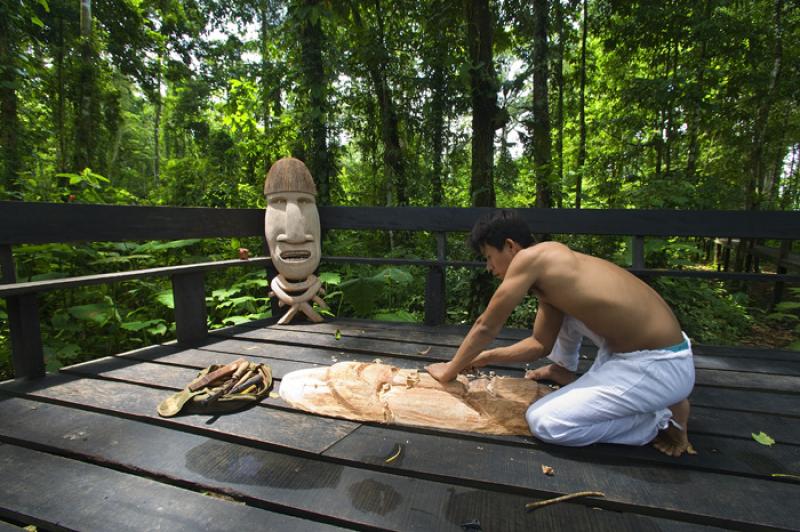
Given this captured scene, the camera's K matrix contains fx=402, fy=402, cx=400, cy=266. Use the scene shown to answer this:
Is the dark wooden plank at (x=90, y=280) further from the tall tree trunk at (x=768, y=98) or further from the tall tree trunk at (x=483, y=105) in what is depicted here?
the tall tree trunk at (x=768, y=98)

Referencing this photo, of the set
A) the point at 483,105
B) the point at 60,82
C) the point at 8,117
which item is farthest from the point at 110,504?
the point at 60,82

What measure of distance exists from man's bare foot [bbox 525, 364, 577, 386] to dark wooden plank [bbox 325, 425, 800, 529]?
0.66 metres

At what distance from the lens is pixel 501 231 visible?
1.91m

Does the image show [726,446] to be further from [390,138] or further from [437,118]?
[390,138]

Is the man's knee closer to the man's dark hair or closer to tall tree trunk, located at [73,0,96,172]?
the man's dark hair

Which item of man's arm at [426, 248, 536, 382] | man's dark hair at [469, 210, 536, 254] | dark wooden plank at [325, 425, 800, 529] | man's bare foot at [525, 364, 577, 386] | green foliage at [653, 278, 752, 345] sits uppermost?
man's dark hair at [469, 210, 536, 254]

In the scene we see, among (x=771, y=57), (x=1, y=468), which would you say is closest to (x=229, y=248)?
(x=1, y=468)

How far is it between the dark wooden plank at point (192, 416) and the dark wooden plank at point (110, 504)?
1.11 ft

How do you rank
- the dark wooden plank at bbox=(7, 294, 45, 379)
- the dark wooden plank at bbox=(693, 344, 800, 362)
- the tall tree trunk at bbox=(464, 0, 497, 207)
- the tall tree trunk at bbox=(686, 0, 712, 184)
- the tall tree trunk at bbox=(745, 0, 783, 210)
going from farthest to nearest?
1. the tall tree trunk at bbox=(745, 0, 783, 210)
2. the tall tree trunk at bbox=(686, 0, 712, 184)
3. the tall tree trunk at bbox=(464, 0, 497, 207)
4. the dark wooden plank at bbox=(693, 344, 800, 362)
5. the dark wooden plank at bbox=(7, 294, 45, 379)

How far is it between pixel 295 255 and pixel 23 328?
1.70 meters

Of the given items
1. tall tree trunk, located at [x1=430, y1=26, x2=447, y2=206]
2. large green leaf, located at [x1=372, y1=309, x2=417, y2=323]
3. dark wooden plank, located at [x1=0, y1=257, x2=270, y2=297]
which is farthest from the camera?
tall tree trunk, located at [x1=430, y1=26, x2=447, y2=206]

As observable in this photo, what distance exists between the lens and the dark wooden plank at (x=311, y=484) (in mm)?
1187

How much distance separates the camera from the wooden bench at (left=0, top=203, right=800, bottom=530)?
1207mm

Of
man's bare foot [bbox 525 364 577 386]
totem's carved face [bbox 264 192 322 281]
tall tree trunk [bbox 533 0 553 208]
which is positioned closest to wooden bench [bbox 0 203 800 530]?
man's bare foot [bbox 525 364 577 386]
